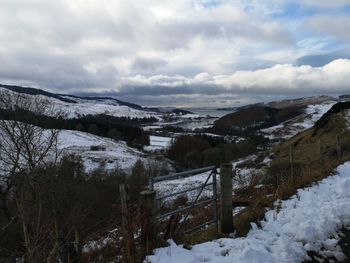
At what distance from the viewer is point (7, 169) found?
2712cm

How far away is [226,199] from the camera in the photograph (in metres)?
7.74

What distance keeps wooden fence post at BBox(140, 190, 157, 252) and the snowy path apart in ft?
0.80

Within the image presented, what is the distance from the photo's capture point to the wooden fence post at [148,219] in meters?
6.39

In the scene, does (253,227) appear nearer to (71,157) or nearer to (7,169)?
(7,169)

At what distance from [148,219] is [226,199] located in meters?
1.91

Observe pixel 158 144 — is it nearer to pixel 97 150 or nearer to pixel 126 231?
pixel 97 150

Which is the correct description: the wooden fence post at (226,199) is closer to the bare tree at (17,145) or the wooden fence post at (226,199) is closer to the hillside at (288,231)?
the hillside at (288,231)

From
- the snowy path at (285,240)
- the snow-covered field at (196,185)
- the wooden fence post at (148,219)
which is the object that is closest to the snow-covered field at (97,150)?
the snow-covered field at (196,185)

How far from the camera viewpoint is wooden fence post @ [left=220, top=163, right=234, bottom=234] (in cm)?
766

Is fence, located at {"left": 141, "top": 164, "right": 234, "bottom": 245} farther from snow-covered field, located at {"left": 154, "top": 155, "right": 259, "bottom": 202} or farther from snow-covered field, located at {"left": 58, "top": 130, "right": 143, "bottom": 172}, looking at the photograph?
snow-covered field, located at {"left": 58, "top": 130, "right": 143, "bottom": 172}

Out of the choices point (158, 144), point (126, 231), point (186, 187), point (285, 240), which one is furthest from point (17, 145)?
point (158, 144)

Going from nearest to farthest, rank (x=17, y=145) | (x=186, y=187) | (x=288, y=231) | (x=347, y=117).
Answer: (x=288, y=231) < (x=17, y=145) < (x=186, y=187) < (x=347, y=117)

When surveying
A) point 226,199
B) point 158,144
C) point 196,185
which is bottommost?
point 158,144

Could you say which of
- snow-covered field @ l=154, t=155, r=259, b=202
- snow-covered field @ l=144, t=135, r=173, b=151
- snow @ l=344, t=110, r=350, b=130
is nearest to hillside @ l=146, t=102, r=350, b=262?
snow-covered field @ l=154, t=155, r=259, b=202
